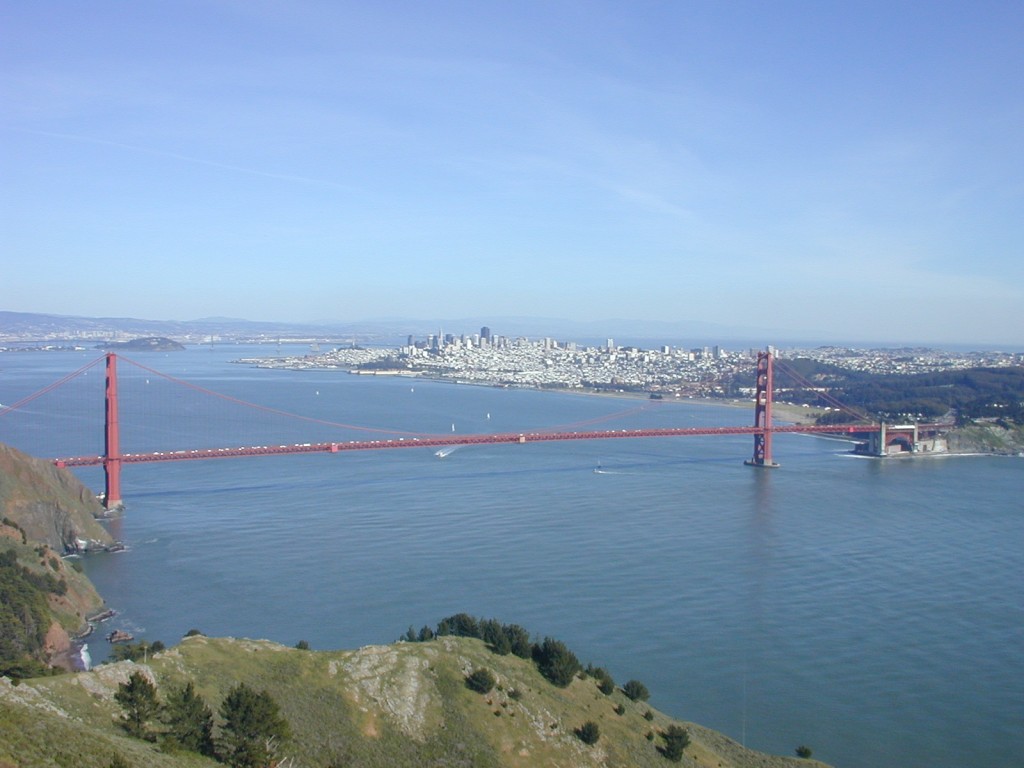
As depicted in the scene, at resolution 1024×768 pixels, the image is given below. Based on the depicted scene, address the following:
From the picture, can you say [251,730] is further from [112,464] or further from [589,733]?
[112,464]

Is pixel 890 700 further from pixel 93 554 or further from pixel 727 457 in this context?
pixel 727 457

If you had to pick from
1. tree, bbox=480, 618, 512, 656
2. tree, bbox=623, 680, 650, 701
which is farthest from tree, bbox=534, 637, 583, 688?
tree, bbox=623, 680, 650, 701

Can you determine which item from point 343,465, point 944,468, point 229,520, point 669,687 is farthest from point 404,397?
point 669,687

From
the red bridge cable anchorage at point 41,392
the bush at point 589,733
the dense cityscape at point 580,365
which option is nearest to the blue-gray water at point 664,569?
the red bridge cable anchorage at point 41,392

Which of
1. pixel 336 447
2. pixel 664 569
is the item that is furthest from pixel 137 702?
pixel 336 447

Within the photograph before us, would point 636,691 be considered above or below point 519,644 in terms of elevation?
below

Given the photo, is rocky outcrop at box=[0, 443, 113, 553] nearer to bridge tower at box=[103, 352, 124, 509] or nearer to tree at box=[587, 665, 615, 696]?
bridge tower at box=[103, 352, 124, 509]
